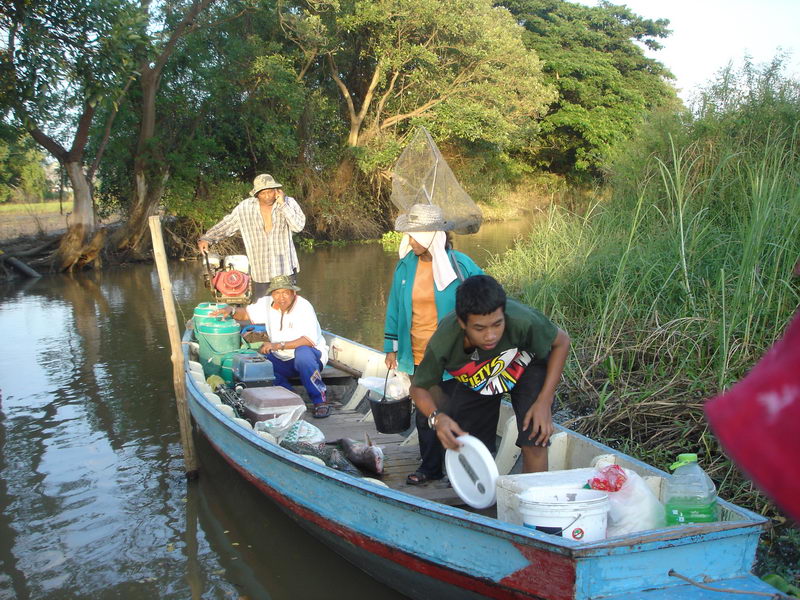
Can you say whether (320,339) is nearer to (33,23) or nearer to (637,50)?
(33,23)

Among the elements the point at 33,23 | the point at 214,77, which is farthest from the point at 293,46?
the point at 33,23

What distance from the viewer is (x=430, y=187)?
18.0 feet

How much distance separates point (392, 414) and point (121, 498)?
213 cm

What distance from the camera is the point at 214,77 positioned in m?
17.4

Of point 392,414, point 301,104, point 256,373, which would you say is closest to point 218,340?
point 256,373

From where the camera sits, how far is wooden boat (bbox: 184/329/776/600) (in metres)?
3.14

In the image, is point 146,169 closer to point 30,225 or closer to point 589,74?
point 30,225

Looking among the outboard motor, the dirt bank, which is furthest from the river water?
the dirt bank

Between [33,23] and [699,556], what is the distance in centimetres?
1049

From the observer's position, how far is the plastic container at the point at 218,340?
24.0ft

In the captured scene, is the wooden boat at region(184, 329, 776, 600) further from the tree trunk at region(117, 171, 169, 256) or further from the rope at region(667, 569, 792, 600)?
the tree trunk at region(117, 171, 169, 256)

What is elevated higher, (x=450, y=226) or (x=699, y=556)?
(x=450, y=226)

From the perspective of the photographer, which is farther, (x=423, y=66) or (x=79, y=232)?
(x=423, y=66)

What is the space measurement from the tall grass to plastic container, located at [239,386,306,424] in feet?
7.21
